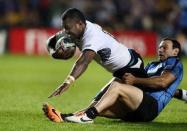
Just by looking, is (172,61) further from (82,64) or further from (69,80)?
(69,80)

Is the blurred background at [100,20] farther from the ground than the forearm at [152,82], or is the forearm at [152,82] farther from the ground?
the forearm at [152,82]

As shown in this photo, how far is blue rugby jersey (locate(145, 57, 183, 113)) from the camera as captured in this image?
31.1 ft

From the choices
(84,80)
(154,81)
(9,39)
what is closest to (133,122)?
(154,81)

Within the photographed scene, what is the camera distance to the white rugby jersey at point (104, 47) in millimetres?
9227

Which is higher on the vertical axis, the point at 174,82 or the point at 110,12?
the point at 174,82

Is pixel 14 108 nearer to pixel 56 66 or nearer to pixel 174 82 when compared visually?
pixel 174 82

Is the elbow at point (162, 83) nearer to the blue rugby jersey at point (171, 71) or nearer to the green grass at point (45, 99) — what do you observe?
the blue rugby jersey at point (171, 71)

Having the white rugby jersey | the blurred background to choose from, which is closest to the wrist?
the white rugby jersey

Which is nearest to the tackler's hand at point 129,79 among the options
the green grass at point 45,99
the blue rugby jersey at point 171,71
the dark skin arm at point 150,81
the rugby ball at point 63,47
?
the dark skin arm at point 150,81

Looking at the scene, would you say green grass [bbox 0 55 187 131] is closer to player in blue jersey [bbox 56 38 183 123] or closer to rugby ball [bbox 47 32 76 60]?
player in blue jersey [bbox 56 38 183 123]

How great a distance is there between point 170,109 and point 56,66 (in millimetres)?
11100

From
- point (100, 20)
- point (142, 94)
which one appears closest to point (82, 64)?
point (142, 94)

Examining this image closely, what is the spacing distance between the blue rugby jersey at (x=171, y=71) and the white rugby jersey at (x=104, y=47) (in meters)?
0.54

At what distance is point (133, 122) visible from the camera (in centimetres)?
971
